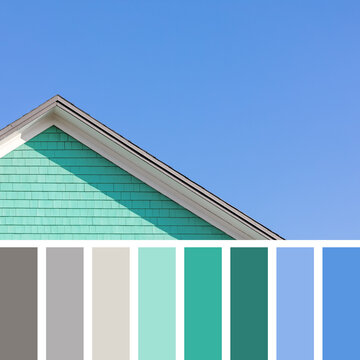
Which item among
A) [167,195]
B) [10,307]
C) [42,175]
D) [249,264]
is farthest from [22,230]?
[249,264]

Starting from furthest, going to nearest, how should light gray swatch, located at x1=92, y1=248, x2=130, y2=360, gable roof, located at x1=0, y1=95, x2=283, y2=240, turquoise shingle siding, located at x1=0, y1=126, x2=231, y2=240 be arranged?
1. turquoise shingle siding, located at x1=0, y1=126, x2=231, y2=240
2. gable roof, located at x1=0, y1=95, x2=283, y2=240
3. light gray swatch, located at x1=92, y1=248, x2=130, y2=360

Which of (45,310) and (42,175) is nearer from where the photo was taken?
(45,310)

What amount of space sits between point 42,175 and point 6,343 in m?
5.13

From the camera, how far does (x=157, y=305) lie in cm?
431

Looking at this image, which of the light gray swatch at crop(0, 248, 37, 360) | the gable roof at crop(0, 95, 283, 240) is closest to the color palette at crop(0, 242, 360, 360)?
the light gray swatch at crop(0, 248, 37, 360)

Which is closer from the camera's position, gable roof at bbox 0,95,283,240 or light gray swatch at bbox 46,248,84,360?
light gray swatch at bbox 46,248,84,360

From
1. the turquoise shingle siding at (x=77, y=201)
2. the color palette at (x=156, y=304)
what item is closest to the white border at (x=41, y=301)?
the color palette at (x=156, y=304)

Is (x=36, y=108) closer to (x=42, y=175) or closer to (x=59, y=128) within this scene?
(x=59, y=128)

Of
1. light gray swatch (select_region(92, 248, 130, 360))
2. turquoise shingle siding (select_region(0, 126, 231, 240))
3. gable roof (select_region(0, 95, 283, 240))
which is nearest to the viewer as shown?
light gray swatch (select_region(92, 248, 130, 360))

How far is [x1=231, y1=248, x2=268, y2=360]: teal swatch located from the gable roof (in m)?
4.32

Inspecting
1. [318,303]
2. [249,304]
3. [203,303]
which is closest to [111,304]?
[203,303]

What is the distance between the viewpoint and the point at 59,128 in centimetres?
919

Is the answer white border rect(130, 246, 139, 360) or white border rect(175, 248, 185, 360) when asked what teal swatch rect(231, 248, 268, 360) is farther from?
white border rect(130, 246, 139, 360)

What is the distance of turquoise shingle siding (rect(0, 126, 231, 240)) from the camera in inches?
352
